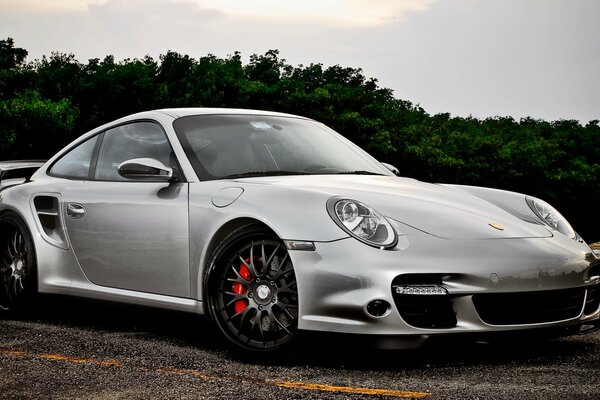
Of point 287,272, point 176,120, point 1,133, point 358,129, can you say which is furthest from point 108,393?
point 358,129

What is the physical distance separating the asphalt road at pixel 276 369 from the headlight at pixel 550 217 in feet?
2.17

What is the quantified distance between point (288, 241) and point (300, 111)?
172ft

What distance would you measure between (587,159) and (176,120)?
7557 centimetres

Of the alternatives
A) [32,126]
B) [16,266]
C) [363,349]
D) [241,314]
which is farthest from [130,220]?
[32,126]

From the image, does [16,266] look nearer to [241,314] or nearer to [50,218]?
[50,218]

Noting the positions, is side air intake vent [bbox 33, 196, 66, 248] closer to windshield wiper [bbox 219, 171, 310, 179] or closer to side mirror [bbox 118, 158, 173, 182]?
side mirror [bbox 118, 158, 173, 182]

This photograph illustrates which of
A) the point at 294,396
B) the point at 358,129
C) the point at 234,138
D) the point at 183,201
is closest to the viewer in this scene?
the point at 294,396

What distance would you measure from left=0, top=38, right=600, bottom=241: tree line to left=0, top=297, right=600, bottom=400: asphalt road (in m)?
41.3

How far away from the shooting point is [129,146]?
621 centimetres

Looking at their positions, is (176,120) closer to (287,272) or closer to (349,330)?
(287,272)

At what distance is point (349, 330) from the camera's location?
4.52 m

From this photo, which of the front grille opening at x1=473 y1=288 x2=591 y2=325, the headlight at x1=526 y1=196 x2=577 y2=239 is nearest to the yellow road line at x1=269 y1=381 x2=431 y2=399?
the front grille opening at x1=473 y1=288 x2=591 y2=325

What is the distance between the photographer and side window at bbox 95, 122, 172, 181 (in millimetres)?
5891

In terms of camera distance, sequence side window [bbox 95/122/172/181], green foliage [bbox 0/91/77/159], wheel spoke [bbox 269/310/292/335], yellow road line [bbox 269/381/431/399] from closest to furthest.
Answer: yellow road line [bbox 269/381/431/399]
wheel spoke [bbox 269/310/292/335]
side window [bbox 95/122/172/181]
green foliage [bbox 0/91/77/159]
